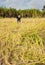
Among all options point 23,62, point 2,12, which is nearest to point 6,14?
point 2,12

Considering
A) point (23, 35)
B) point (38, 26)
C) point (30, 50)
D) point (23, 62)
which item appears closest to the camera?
point (23, 62)

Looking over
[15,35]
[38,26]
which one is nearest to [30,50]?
[15,35]

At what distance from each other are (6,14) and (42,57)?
1133 inches

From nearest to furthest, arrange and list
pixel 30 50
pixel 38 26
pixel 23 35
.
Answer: pixel 30 50 < pixel 23 35 < pixel 38 26

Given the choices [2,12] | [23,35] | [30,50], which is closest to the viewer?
[30,50]

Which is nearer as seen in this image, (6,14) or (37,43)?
(37,43)

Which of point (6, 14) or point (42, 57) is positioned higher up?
point (42, 57)

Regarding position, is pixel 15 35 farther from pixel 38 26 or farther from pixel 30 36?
pixel 38 26

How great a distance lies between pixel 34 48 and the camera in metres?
7.46

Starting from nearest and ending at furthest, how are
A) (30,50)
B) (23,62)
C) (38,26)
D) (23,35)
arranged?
(23,62)
(30,50)
(23,35)
(38,26)

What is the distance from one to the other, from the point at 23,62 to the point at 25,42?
2.89 feet

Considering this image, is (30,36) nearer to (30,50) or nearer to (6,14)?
(30,50)

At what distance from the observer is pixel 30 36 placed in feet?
26.4

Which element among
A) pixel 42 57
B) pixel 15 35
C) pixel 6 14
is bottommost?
pixel 6 14
